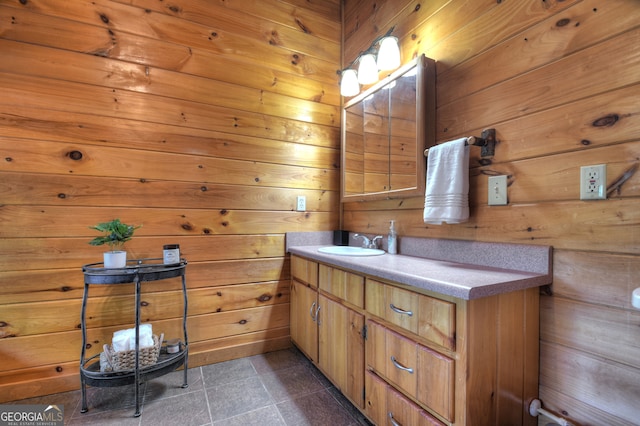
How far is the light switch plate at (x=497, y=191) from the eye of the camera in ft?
4.04

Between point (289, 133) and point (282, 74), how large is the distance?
42 centimetres

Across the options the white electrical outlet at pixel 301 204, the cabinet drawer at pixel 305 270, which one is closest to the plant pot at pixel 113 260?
the cabinet drawer at pixel 305 270

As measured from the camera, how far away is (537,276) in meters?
1.06

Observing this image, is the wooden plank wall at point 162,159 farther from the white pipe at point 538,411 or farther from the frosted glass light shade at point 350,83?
the white pipe at point 538,411

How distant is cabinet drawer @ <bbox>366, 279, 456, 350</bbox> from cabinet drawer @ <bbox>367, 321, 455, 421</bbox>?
0.06m

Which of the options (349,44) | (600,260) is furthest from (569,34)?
(349,44)

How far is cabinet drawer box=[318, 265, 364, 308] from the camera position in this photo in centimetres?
137

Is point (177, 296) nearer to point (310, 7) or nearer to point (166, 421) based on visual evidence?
point (166, 421)

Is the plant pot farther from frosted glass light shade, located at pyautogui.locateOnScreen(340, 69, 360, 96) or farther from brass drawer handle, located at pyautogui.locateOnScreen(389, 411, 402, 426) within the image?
frosted glass light shade, located at pyautogui.locateOnScreen(340, 69, 360, 96)

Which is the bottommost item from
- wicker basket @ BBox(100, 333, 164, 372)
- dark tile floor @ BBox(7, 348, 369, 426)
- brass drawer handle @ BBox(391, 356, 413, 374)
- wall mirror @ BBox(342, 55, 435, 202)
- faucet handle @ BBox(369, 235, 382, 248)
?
dark tile floor @ BBox(7, 348, 369, 426)

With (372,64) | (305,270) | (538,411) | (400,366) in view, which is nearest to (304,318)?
(305,270)

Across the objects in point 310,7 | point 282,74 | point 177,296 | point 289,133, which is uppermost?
point 310,7

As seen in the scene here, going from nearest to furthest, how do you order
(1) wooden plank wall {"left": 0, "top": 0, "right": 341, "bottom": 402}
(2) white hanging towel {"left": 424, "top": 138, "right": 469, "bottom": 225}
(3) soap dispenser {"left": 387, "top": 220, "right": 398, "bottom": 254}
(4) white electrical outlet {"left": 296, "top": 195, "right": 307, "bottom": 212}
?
(2) white hanging towel {"left": 424, "top": 138, "right": 469, "bottom": 225}
(1) wooden plank wall {"left": 0, "top": 0, "right": 341, "bottom": 402}
(3) soap dispenser {"left": 387, "top": 220, "right": 398, "bottom": 254}
(4) white electrical outlet {"left": 296, "top": 195, "right": 307, "bottom": 212}

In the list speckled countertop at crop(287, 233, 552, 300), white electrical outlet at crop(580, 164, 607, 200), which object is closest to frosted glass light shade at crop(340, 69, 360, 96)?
speckled countertop at crop(287, 233, 552, 300)
